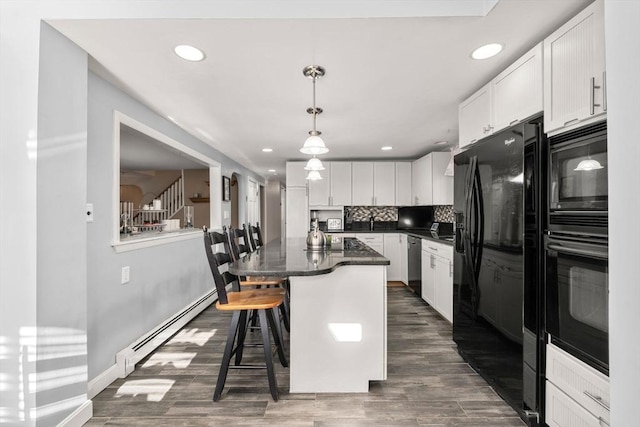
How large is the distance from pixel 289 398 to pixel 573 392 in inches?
62.1

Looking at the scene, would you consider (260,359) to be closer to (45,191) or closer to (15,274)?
(15,274)

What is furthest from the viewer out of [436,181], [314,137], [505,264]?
[436,181]

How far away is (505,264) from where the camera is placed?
1.93 m

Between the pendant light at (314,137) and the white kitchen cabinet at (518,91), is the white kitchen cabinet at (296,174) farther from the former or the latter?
the white kitchen cabinet at (518,91)

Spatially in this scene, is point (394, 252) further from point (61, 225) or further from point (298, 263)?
point (61, 225)

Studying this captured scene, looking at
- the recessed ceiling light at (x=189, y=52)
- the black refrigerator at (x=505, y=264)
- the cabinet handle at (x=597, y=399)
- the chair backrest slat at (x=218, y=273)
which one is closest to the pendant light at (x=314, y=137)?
the recessed ceiling light at (x=189, y=52)

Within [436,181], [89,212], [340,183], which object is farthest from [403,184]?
[89,212]

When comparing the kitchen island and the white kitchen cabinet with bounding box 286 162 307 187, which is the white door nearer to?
the white kitchen cabinet with bounding box 286 162 307 187

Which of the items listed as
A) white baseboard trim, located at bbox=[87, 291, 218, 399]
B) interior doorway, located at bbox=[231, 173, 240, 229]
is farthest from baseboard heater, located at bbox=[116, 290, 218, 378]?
interior doorway, located at bbox=[231, 173, 240, 229]

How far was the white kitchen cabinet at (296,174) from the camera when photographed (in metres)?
5.84

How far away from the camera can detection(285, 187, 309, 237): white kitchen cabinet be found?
19.2ft

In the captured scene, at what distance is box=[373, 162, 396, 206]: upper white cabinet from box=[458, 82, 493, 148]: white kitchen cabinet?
9.20 feet

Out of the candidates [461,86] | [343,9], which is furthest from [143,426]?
[461,86]

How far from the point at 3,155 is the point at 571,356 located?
9.81ft
